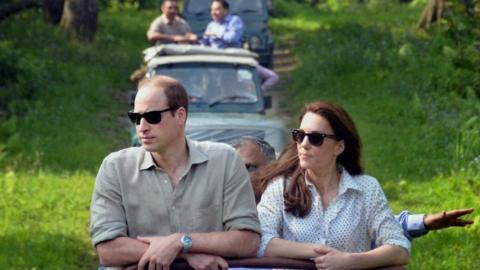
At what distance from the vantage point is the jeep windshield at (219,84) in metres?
12.4

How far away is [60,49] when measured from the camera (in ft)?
71.0

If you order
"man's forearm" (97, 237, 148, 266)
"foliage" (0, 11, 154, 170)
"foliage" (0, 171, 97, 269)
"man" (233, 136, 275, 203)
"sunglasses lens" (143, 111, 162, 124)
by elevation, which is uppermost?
"sunglasses lens" (143, 111, 162, 124)

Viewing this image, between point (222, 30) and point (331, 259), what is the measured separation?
1150 cm

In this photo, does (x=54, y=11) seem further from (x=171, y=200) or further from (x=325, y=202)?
(x=171, y=200)

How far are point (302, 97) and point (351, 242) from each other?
44.9ft

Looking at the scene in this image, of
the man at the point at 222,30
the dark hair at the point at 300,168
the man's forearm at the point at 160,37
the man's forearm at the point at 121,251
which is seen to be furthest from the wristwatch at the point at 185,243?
the man's forearm at the point at 160,37

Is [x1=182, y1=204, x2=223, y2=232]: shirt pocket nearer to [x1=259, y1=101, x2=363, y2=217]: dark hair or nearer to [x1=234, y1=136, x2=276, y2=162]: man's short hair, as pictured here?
[x1=259, y1=101, x2=363, y2=217]: dark hair

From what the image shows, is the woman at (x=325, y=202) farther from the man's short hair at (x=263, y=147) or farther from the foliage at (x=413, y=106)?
the foliage at (x=413, y=106)

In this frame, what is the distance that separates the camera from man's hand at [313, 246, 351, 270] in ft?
16.7

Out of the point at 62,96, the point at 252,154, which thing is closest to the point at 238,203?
the point at 252,154

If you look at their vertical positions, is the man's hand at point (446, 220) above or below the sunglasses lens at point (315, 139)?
below

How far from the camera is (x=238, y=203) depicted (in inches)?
203

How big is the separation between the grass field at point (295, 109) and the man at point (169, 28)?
1.31m

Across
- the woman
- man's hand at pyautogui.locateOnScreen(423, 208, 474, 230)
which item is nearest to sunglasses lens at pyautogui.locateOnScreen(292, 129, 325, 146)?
the woman
